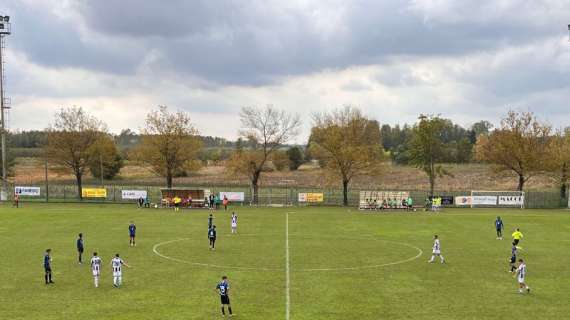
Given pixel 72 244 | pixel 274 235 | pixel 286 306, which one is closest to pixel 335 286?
pixel 286 306

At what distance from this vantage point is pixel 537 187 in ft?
324

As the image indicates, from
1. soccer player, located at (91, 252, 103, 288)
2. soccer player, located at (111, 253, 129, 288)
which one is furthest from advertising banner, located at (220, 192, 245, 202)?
soccer player, located at (91, 252, 103, 288)

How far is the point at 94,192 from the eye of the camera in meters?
74.8

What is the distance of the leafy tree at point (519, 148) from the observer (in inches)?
2977

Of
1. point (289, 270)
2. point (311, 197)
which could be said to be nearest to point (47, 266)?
point (289, 270)

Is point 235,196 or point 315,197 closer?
point 315,197

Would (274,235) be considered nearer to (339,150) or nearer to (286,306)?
(286,306)

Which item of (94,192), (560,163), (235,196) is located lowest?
(235,196)

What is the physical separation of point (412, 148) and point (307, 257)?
5133 centimetres

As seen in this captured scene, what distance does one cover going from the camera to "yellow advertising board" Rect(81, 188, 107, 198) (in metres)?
74.6

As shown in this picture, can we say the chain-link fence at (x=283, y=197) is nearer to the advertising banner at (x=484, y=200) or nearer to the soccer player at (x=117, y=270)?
the advertising banner at (x=484, y=200)

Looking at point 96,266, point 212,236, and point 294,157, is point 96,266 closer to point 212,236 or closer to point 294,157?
point 212,236

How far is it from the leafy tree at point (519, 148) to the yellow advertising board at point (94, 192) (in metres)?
56.8

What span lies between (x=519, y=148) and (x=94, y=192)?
62.0 meters
